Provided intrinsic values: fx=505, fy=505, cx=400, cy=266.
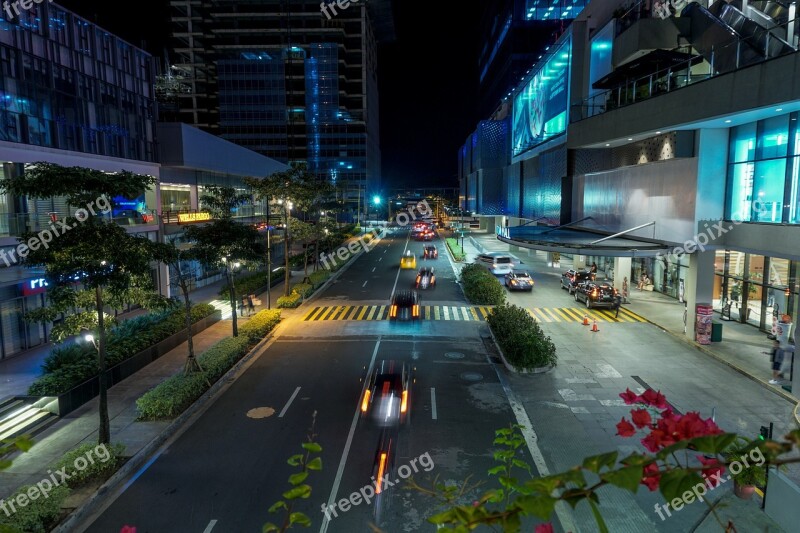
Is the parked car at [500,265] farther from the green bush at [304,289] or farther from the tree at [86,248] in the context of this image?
A: the tree at [86,248]

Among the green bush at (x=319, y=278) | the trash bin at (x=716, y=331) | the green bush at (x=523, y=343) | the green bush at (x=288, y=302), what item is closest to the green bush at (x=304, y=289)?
the green bush at (x=319, y=278)

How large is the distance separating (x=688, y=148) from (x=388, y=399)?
54.0ft

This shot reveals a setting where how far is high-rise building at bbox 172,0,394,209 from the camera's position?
355 feet

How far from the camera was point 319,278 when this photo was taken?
1580 inches

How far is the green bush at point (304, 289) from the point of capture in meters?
34.0

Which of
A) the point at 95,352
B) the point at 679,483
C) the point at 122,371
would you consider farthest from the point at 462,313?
the point at 679,483

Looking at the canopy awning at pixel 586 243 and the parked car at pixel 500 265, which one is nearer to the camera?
the canopy awning at pixel 586 243

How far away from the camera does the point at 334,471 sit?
12.2 m

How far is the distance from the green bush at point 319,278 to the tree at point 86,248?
24.3 metres

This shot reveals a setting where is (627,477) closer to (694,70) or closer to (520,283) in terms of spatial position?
(694,70)

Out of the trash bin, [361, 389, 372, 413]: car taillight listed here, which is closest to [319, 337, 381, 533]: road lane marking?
[361, 389, 372, 413]: car taillight

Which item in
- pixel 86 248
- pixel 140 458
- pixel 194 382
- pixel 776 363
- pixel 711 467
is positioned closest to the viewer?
pixel 711 467

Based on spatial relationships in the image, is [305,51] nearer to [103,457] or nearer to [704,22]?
[704,22]

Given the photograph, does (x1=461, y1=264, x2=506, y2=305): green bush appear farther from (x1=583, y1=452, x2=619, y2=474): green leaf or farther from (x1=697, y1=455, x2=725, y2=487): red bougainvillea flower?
(x1=583, y1=452, x2=619, y2=474): green leaf
